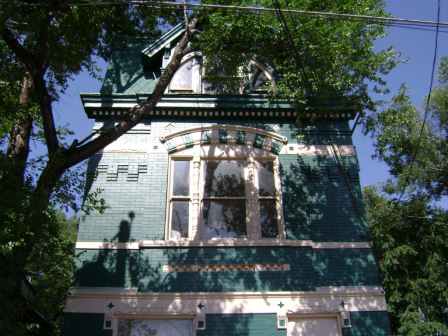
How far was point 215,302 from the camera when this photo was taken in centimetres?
884

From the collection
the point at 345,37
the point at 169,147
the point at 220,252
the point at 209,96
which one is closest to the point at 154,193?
the point at 169,147

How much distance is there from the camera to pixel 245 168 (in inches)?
420

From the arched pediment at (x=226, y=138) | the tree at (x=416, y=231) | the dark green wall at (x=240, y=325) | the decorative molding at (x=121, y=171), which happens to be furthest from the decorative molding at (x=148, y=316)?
the tree at (x=416, y=231)

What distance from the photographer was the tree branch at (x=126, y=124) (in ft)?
25.4

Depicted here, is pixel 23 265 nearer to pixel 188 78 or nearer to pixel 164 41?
pixel 188 78

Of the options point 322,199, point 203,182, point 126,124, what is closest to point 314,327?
point 322,199

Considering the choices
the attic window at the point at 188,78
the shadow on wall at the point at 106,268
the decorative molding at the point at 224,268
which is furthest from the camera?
the attic window at the point at 188,78

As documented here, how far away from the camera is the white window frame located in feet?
32.1

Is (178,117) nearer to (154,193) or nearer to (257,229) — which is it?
(154,193)

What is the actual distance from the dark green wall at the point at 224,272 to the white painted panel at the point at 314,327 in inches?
24.6

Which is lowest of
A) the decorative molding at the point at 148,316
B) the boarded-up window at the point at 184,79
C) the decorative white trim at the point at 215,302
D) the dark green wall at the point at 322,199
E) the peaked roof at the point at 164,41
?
the decorative molding at the point at 148,316

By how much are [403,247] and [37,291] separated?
1607 centimetres

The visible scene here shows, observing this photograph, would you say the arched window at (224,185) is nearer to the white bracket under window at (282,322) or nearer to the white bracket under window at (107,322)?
the white bracket under window at (282,322)

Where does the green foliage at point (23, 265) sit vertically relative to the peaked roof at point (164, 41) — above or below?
below
